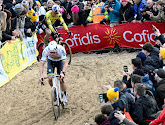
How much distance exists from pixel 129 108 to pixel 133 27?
7.81 metres

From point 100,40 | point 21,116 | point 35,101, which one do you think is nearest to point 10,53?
point 35,101

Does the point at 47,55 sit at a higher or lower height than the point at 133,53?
higher

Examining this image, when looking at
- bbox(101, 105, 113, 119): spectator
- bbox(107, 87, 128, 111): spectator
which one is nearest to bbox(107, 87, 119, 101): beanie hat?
bbox(107, 87, 128, 111): spectator

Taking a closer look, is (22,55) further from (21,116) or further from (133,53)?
(133,53)

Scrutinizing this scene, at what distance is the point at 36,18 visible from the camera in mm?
13398

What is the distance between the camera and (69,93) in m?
9.39

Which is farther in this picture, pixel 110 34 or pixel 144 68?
pixel 110 34

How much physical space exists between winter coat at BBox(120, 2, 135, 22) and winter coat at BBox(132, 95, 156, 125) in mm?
7987

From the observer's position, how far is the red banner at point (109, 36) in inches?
499

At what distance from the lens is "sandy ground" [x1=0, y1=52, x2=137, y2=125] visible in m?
7.83

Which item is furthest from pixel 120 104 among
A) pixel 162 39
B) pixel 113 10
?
pixel 113 10

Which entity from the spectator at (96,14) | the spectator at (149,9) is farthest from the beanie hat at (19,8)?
the spectator at (149,9)

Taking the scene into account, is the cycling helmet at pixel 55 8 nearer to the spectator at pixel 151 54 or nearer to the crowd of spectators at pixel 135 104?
the spectator at pixel 151 54

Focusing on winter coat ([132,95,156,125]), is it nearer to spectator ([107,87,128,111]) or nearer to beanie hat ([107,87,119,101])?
spectator ([107,87,128,111])
